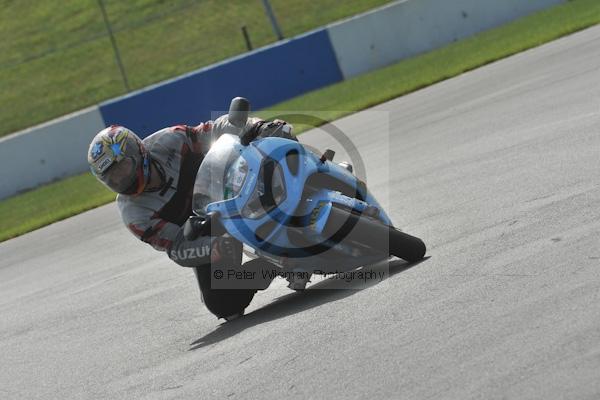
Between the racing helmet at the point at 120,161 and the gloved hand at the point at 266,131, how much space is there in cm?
90

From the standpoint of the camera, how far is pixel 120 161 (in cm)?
727

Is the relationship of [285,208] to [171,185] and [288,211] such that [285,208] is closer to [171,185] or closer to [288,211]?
[288,211]

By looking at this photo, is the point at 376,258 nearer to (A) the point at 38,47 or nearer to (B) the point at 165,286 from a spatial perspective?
(B) the point at 165,286

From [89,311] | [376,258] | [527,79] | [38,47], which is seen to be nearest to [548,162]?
[376,258]

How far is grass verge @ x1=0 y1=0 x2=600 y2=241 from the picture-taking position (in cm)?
1639

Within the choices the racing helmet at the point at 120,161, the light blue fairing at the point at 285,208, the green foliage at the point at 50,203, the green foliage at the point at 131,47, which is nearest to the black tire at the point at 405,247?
the light blue fairing at the point at 285,208

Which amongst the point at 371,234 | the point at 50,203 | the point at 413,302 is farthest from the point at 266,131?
the point at 50,203

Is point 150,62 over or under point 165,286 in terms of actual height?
under

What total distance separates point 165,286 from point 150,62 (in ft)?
49.4

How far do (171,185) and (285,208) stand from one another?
1.46m

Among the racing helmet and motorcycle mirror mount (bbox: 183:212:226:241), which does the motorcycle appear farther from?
the racing helmet

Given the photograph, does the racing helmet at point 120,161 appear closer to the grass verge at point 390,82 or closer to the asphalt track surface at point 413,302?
the asphalt track surface at point 413,302

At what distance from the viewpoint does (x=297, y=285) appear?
23.2 feet

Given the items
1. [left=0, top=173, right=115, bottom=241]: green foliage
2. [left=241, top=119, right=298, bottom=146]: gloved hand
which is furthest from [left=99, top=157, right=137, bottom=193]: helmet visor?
[left=0, top=173, right=115, bottom=241]: green foliage
